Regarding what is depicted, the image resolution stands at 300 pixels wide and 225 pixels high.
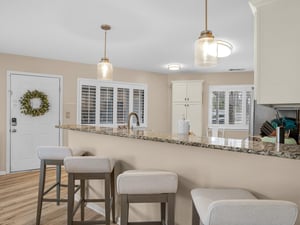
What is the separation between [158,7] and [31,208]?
2816 millimetres

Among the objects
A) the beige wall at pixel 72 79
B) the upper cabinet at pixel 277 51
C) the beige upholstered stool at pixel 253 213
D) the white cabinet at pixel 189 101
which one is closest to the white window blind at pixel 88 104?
→ the beige wall at pixel 72 79

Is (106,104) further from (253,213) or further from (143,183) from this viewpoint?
(253,213)

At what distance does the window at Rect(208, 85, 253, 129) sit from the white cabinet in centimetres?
30

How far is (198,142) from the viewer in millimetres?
1756

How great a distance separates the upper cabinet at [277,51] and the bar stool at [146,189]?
0.85 meters

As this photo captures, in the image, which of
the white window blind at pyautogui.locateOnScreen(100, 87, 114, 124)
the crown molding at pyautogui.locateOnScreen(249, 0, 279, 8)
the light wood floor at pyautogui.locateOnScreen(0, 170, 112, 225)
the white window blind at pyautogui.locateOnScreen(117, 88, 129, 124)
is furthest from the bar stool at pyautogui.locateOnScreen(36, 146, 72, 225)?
the white window blind at pyautogui.locateOnScreen(117, 88, 129, 124)

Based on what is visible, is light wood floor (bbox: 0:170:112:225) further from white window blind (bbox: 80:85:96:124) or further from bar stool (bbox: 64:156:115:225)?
white window blind (bbox: 80:85:96:124)

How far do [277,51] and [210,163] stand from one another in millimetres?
901

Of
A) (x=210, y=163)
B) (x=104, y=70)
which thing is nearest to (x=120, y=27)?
(x=104, y=70)

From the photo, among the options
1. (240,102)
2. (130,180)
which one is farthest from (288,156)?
(240,102)

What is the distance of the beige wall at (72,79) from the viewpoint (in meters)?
4.64

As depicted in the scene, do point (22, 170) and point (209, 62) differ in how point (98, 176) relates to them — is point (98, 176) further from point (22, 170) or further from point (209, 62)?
point (22, 170)

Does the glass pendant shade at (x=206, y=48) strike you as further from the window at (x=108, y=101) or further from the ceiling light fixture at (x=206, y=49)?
the window at (x=108, y=101)

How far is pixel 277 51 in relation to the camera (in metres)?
1.52
